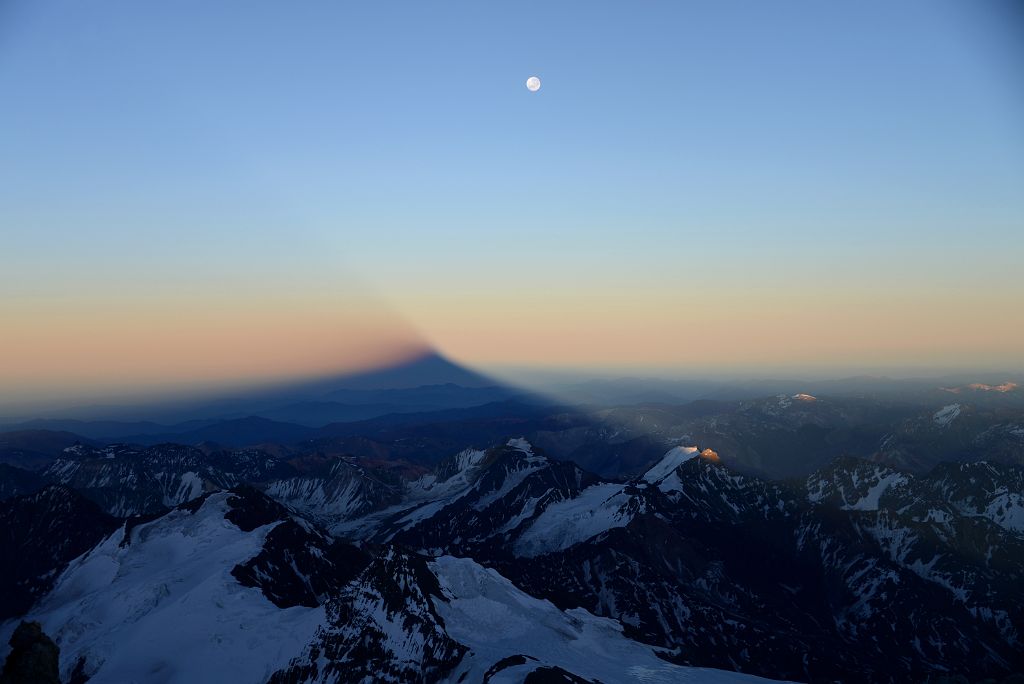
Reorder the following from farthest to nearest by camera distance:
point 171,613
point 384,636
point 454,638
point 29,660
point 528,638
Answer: point 171,613, point 528,638, point 454,638, point 384,636, point 29,660

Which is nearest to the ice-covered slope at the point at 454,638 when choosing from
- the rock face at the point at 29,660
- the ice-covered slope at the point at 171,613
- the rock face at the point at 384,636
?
the rock face at the point at 384,636

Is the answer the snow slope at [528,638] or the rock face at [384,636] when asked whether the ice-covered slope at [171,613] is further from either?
the snow slope at [528,638]

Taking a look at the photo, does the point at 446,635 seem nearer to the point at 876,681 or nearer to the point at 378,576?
the point at 378,576

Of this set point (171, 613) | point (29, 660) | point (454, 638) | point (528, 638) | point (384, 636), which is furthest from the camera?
point (171, 613)

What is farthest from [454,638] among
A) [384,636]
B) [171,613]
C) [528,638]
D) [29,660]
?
[29,660]

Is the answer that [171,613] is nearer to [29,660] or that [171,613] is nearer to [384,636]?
[384,636]

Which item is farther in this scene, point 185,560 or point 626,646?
point 185,560

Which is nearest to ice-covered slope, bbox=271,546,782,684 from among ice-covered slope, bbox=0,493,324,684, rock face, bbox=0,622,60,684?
ice-covered slope, bbox=0,493,324,684

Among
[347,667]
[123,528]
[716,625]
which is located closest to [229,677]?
[347,667]

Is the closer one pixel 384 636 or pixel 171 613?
pixel 384 636
